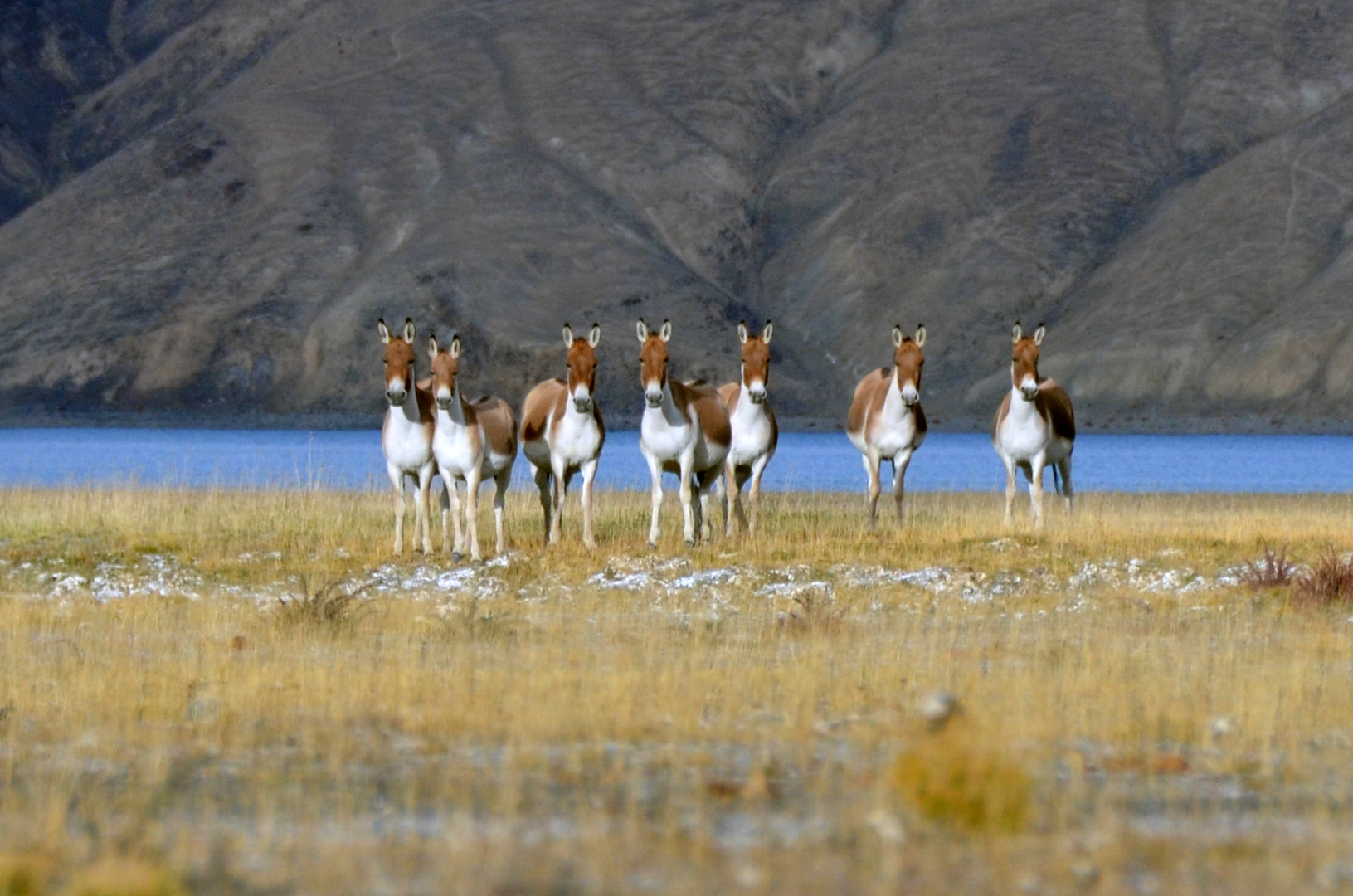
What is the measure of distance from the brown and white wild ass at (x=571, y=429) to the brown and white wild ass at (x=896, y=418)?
3.98 meters

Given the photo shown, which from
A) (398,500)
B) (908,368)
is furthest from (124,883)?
(908,368)

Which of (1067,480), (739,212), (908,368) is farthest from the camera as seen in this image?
(739,212)

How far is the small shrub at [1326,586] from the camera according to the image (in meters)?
17.8

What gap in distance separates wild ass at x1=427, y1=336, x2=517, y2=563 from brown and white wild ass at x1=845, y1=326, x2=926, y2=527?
514 centimetres

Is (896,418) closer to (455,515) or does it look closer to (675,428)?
(675,428)

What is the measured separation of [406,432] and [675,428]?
282 centimetres

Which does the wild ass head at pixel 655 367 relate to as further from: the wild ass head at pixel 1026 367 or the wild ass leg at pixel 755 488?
the wild ass head at pixel 1026 367

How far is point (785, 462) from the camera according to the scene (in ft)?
227

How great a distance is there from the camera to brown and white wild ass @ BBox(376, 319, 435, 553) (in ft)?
75.1

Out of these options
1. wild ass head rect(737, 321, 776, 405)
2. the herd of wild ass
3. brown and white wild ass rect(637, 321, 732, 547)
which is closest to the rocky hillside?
the herd of wild ass

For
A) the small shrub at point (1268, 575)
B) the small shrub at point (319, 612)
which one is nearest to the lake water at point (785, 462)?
the small shrub at point (319, 612)

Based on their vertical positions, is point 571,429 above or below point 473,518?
above

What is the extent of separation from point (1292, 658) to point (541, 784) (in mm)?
6579

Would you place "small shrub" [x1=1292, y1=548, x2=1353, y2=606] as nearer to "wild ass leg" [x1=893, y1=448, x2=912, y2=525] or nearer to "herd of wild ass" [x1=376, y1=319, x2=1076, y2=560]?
"herd of wild ass" [x1=376, y1=319, x2=1076, y2=560]
